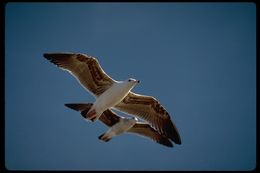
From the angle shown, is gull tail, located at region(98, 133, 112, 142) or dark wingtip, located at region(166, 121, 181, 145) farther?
dark wingtip, located at region(166, 121, 181, 145)

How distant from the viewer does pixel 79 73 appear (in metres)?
13.1

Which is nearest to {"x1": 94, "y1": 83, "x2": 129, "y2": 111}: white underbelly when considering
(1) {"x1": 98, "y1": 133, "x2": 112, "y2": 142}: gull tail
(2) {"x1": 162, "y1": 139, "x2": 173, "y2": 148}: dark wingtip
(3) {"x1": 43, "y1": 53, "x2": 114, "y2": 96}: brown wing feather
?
(3) {"x1": 43, "y1": 53, "x2": 114, "y2": 96}: brown wing feather

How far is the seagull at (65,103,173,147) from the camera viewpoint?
12.9 metres

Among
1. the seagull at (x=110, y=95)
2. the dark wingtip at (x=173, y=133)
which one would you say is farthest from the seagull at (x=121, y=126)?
the dark wingtip at (x=173, y=133)

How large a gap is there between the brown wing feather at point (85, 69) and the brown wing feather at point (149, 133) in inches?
56.1

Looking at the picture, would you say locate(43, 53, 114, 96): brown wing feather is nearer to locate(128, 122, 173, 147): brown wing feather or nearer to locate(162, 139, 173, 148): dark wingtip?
locate(128, 122, 173, 147): brown wing feather

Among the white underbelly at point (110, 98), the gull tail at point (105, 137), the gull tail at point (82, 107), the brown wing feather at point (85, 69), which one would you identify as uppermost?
the brown wing feather at point (85, 69)

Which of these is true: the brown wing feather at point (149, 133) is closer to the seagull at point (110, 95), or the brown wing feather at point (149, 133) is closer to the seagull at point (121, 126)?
the seagull at point (121, 126)

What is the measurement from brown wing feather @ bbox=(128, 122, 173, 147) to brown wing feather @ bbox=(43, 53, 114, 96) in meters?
1.42

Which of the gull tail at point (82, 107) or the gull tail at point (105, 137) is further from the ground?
the gull tail at point (82, 107)

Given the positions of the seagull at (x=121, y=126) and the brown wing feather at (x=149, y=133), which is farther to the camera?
the brown wing feather at (x=149, y=133)

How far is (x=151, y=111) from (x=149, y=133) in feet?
1.93

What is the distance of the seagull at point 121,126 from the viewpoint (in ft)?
42.3

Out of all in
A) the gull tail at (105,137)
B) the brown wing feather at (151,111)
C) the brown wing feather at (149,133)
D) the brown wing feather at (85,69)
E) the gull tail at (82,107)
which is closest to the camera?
the gull tail at (82,107)
